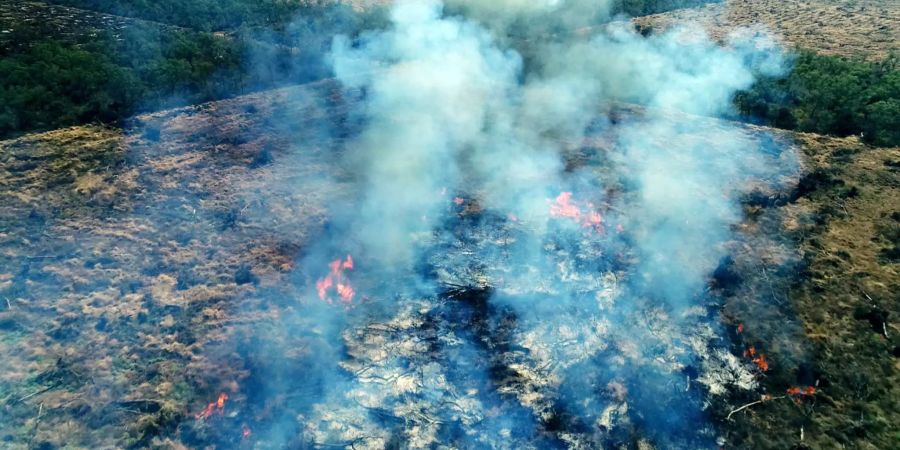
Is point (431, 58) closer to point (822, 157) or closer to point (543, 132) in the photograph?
point (543, 132)

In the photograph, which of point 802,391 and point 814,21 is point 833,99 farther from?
point 802,391

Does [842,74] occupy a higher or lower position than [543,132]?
higher

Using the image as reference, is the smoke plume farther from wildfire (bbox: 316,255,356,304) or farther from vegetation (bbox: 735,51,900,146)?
vegetation (bbox: 735,51,900,146)

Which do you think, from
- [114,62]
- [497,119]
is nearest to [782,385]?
[497,119]

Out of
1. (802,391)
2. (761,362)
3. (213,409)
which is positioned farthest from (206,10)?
(802,391)

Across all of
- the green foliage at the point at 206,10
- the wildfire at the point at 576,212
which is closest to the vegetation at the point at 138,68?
the green foliage at the point at 206,10

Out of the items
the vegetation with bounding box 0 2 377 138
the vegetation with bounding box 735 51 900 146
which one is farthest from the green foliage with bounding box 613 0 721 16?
the vegetation with bounding box 0 2 377 138
